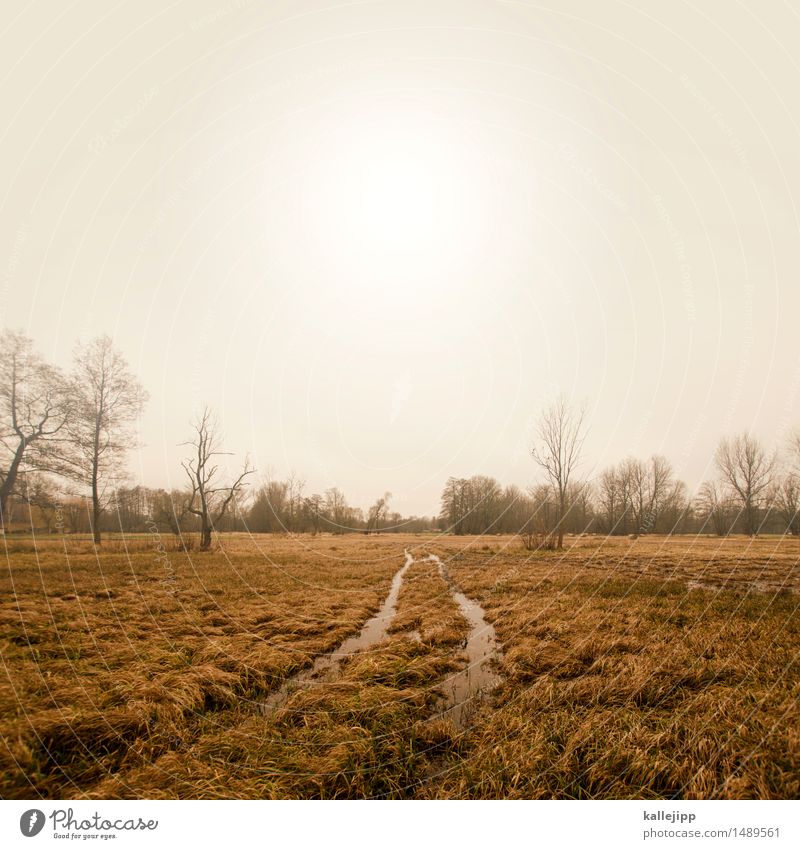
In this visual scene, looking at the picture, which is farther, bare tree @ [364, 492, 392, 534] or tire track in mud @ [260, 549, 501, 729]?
bare tree @ [364, 492, 392, 534]

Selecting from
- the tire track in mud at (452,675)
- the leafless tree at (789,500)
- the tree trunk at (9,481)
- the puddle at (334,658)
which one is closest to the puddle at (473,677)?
the tire track in mud at (452,675)

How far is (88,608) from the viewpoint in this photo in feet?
35.2

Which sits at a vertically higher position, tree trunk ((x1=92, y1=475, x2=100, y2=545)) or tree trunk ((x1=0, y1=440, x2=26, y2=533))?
tree trunk ((x1=0, y1=440, x2=26, y2=533))

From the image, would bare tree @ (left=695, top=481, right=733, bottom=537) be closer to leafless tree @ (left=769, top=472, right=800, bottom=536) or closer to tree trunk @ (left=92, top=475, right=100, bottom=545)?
leafless tree @ (left=769, top=472, right=800, bottom=536)

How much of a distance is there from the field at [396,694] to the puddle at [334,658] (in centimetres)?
6

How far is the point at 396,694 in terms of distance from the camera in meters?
6.42

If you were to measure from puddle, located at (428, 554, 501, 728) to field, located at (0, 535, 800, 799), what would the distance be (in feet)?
0.19

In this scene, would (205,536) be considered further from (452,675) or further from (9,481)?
(452,675)

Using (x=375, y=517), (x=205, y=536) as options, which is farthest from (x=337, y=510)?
(x=205, y=536)

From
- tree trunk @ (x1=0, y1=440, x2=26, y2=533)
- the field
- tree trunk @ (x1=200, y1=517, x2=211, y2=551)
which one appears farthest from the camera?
tree trunk @ (x1=200, y1=517, x2=211, y2=551)

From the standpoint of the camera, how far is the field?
4496 mm

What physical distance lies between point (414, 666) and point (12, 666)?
845 centimetres

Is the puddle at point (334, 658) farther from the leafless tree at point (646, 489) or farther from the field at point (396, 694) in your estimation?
the leafless tree at point (646, 489)

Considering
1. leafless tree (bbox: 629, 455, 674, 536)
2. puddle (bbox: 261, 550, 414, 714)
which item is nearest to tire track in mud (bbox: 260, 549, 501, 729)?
puddle (bbox: 261, 550, 414, 714)
